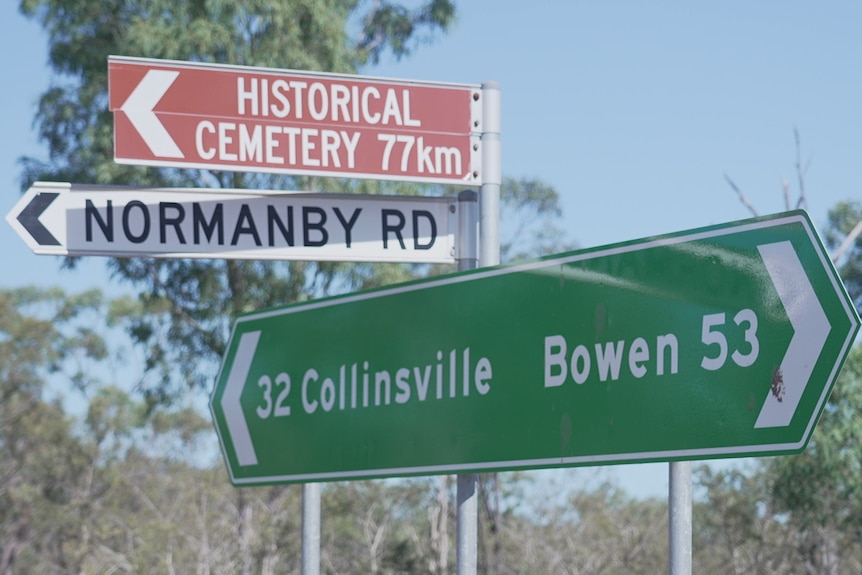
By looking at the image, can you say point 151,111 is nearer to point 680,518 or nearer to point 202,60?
point 680,518

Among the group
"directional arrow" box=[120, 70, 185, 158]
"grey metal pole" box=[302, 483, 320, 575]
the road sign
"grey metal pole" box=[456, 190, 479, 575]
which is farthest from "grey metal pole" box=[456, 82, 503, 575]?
"directional arrow" box=[120, 70, 185, 158]

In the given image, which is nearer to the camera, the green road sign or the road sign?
the green road sign

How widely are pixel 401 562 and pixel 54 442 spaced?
33.2 feet

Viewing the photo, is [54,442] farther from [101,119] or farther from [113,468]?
[101,119]

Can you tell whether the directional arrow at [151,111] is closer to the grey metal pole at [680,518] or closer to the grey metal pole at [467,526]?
the grey metal pole at [467,526]

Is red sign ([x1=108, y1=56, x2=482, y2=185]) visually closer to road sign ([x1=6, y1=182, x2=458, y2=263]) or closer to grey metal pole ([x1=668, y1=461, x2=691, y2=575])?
road sign ([x1=6, y1=182, x2=458, y2=263])

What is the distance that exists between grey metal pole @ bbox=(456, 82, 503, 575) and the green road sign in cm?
18

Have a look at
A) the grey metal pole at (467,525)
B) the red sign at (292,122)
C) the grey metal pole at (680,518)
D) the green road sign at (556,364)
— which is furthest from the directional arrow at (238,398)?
the grey metal pole at (680,518)

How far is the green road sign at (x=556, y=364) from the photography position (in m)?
2.18

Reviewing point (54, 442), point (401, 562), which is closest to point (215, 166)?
point (401, 562)

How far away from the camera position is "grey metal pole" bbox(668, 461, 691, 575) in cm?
227

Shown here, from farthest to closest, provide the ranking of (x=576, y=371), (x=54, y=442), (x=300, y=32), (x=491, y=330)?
(x=54, y=442) < (x=300, y=32) < (x=491, y=330) < (x=576, y=371)

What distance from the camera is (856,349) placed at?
1733 cm

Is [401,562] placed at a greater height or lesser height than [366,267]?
lesser
